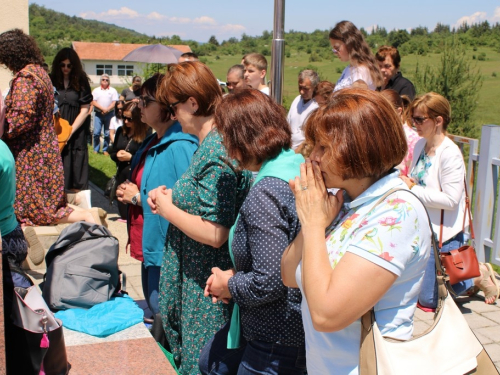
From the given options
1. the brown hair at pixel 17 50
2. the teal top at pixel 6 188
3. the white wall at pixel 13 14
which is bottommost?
the teal top at pixel 6 188

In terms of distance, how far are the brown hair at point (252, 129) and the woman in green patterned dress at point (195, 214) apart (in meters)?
0.32

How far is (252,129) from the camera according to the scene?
239cm

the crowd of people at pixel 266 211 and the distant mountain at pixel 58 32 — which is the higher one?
the distant mountain at pixel 58 32

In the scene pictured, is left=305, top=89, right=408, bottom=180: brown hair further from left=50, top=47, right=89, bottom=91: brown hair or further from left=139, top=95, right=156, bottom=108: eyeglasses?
left=50, top=47, right=89, bottom=91: brown hair

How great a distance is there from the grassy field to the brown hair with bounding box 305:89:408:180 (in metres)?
39.1

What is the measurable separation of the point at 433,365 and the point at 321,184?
2.03 ft

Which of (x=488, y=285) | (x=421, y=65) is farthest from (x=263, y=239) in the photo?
(x=421, y=65)

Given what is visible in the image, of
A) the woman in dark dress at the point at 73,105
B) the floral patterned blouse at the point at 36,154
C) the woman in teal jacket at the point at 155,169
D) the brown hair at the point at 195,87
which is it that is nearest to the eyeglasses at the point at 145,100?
the woman in teal jacket at the point at 155,169

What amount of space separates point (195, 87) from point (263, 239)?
1157mm

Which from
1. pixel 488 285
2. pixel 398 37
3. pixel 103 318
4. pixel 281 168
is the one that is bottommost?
pixel 488 285

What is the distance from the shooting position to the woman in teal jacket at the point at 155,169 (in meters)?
3.44

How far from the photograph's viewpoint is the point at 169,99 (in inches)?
122

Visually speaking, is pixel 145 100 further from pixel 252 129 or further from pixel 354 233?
pixel 354 233

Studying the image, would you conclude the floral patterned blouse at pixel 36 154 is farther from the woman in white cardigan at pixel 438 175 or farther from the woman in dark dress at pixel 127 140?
the woman in white cardigan at pixel 438 175
